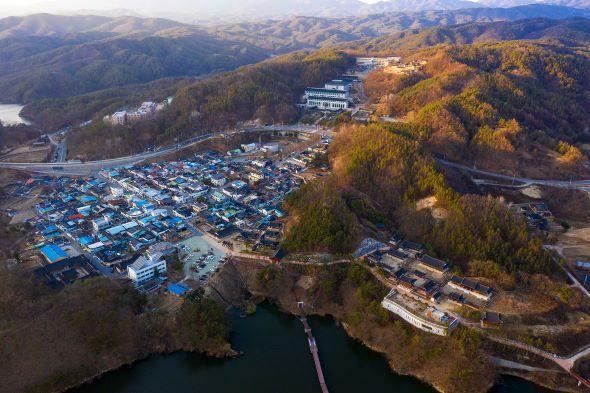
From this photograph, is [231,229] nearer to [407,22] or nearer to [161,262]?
[161,262]

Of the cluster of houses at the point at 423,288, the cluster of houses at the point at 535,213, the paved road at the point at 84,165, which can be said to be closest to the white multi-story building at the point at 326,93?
the paved road at the point at 84,165

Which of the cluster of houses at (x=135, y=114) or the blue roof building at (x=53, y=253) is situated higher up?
the cluster of houses at (x=135, y=114)

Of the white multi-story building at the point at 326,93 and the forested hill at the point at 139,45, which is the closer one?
the white multi-story building at the point at 326,93

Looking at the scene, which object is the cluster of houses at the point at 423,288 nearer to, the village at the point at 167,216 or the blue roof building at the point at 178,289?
the village at the point at 167,216

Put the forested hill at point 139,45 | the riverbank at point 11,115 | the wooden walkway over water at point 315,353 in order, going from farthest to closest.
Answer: the forested hill at point 139,45, the riverbank at point 11,115, the wooden walkway over water at point 315,353

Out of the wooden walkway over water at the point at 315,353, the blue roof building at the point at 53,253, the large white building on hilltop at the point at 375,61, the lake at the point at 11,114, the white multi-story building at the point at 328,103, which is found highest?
the large white building on hilltop at the point at 375,61

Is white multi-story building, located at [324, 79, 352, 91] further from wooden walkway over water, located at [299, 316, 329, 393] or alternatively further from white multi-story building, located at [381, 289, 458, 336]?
wooden walkway over water, located at [299, 316, 329, 393]

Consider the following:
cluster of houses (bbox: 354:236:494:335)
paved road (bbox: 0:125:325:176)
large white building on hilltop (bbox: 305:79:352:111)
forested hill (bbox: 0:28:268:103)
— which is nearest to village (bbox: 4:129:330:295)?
paved road (bbox: 0:125:325:176)
